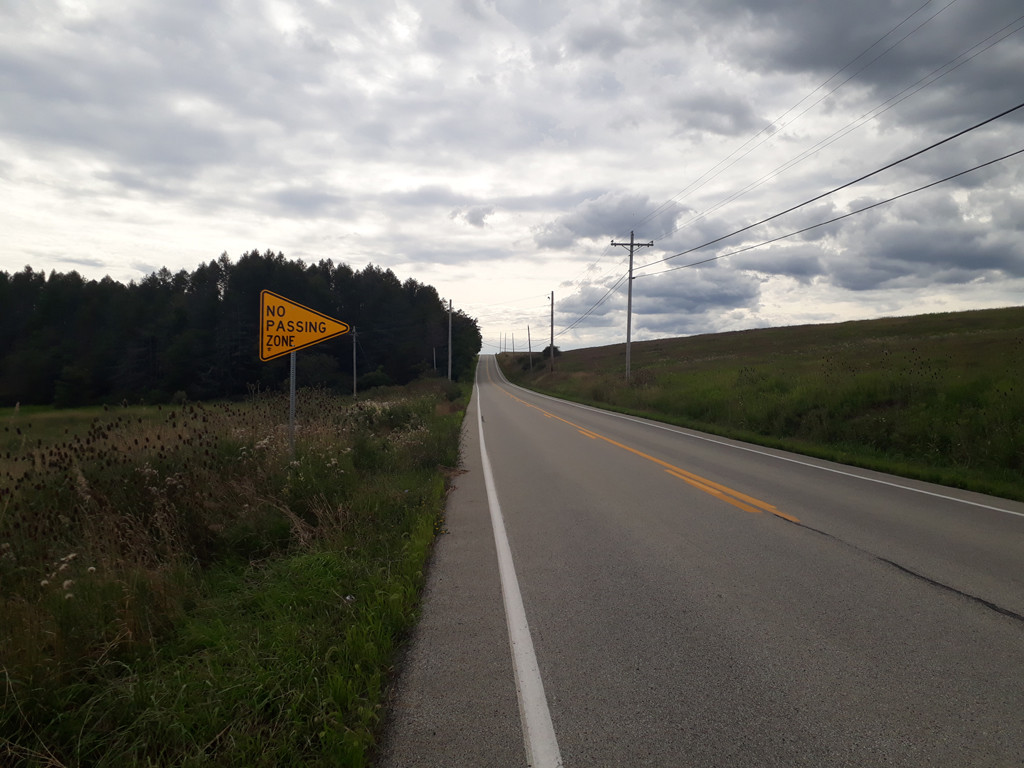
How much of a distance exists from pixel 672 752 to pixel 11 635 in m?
3.83

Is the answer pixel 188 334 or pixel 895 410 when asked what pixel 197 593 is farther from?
pixel 188 334

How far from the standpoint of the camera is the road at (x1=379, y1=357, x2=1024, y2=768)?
10.1 feet

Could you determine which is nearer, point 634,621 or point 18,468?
point 634,621

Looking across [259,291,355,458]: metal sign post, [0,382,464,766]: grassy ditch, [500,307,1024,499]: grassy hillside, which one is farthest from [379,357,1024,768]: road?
[500,307,1024,499]: grassy hillside

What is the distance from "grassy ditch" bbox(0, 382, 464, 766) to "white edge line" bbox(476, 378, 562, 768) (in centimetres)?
77

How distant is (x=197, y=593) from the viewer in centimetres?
505

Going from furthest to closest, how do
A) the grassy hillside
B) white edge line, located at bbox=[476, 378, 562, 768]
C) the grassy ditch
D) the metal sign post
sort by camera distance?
the grassy hillside → the metal sign post → the grassy ditch → white edge line, located at bbox=[476, 378, 562, 768]

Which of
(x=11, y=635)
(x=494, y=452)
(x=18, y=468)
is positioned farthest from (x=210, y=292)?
(x=11, y=635)

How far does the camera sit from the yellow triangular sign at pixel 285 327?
335 inches

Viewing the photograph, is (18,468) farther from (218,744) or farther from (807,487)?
(807,487)

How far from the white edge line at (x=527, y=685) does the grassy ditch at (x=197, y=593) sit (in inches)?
30.1

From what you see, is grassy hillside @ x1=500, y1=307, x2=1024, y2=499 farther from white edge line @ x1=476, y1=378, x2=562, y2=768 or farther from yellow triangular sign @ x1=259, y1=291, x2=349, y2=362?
yellow triangular sign @ x1=259, y1=291, x2=349, y2=362

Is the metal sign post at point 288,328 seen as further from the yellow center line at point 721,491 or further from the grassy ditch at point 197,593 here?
the yellow center line at point 721,491

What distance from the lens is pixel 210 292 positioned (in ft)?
201
